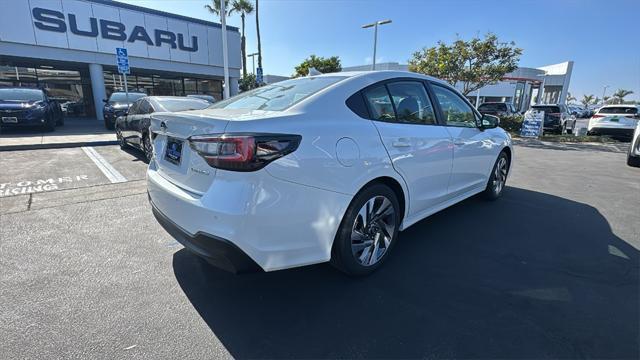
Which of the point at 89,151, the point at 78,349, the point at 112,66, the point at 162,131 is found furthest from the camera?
the point at 112,66

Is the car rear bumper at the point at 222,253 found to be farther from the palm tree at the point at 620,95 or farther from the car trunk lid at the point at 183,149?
the palm tree at the point at 620,95


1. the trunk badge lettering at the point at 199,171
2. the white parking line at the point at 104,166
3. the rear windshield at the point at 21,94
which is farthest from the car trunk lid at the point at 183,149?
the rear windshield at the point at 21,94

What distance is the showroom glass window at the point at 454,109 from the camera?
3.54 m

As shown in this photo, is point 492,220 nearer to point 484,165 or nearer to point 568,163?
point 484,165

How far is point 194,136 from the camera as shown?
2156 mm

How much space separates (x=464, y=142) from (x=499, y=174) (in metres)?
1.66

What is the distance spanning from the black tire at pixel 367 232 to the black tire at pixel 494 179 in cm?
239

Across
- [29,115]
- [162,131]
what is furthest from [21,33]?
[162,131]

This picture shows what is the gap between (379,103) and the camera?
108 inches

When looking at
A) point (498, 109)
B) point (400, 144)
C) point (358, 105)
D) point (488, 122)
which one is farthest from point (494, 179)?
point (498, 109)

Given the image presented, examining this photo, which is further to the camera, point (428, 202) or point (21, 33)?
point (21, 33)

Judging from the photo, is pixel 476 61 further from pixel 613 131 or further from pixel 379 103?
pixel 379 103


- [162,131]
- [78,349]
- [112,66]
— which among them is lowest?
[78,349]

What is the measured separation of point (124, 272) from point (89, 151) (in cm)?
709
